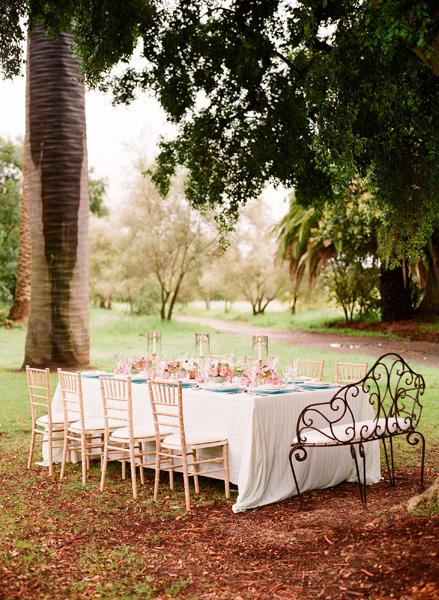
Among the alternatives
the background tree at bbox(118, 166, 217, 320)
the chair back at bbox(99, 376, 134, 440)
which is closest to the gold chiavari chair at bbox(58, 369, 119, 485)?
the chair back at bbox(99, 376, 134, 440)

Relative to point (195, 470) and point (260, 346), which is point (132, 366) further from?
point (195, 470)

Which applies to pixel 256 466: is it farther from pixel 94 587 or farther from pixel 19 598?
pixel 19 598

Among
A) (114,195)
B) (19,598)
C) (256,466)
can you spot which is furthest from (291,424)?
(114,195)

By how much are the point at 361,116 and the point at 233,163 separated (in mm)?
2364

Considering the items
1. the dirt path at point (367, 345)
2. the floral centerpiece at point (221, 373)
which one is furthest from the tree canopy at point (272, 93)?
the dirt path at point (367, 345)

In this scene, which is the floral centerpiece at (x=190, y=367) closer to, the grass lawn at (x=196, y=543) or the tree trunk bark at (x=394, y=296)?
the grass lawn at (x=196, y=543)

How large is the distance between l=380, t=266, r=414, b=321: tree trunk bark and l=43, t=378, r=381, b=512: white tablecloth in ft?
62.9

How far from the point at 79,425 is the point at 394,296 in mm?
20299

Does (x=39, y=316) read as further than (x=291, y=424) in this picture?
Yes

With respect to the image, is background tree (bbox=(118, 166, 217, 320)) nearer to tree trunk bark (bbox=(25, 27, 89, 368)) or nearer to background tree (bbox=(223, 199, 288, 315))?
background tree (bbox=(223, 199, 288, 315))

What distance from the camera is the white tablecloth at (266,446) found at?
7.19 meters

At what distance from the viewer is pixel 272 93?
1040 cm

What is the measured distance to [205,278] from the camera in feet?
153

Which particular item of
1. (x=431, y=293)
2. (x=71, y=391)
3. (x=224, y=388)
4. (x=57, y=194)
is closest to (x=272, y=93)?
(x=224, y=388)
